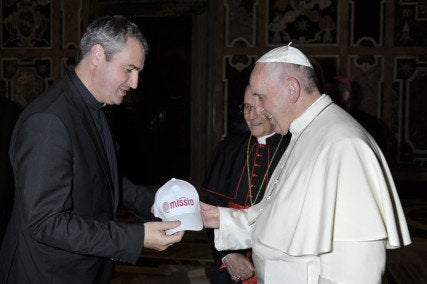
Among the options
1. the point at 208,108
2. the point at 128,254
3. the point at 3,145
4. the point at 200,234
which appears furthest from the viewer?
the point at 208,108

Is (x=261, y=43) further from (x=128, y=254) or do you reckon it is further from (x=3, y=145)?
(x=128, y=254)

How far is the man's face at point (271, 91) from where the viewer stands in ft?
6.28

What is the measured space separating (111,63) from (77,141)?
36 cm

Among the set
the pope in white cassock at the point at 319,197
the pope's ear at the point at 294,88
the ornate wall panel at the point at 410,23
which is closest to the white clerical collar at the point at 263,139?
the pope in white cassock at the point at 319,197

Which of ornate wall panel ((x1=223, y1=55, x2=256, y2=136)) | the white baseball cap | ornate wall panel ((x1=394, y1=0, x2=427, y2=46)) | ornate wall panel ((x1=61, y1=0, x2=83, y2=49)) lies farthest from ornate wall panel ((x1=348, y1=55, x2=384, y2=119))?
the white baseball cap

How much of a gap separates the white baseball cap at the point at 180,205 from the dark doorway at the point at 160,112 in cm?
590

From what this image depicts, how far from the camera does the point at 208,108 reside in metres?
7.51

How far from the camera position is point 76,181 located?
1.82 meters

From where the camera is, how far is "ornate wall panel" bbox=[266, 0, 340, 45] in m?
7.11

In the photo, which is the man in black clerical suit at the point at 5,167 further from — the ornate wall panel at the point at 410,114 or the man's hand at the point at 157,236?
the ornate wall panel at the point at 410,114

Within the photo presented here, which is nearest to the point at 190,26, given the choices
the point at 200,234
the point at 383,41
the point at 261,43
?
the point at 261,43

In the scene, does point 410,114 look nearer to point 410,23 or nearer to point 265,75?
point 410,23

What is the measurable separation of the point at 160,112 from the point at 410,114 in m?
3.87

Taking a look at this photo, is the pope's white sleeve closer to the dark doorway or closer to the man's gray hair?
the man's gray hair
